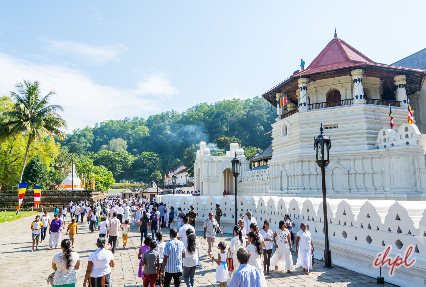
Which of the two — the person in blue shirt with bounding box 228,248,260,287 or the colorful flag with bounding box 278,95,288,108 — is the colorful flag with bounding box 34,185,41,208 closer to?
the colorful flag with bounding box 278,95,288,108

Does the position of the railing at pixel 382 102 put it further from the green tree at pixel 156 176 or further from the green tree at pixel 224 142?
the green tree at pixel 156 176

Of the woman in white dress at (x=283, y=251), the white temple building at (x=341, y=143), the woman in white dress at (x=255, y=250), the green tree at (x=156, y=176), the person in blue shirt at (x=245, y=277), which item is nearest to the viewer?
the person in blue shirt at (x=245, y=277)

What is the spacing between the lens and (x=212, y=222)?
478 inches

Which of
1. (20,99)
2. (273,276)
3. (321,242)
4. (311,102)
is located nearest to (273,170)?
(311,102)

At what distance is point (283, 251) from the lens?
10.2 metres

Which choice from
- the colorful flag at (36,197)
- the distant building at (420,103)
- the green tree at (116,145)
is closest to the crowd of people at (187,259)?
the distant building at (420,103)

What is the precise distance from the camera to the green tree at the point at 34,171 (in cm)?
4384

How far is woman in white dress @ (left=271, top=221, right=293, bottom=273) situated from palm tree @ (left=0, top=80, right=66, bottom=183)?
35.7m

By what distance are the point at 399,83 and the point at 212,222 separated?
21498 millimetres

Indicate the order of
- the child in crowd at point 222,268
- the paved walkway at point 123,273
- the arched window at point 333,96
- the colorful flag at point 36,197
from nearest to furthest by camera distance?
the child in crowd at point 222,268, the paved walkway at point 123,273, the arched window at point 333,96, the colorful flag at point 36,197

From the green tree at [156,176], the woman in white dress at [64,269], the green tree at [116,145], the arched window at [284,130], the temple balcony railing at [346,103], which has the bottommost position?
the woman in white dress at [64,269]

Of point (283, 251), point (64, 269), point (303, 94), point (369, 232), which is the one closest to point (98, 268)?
point (64, 269)

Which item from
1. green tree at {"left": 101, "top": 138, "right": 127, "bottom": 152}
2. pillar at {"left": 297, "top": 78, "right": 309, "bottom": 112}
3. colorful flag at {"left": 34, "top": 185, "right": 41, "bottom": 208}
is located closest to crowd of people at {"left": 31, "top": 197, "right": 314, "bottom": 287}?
pillar at {"left": 297, "top": 78, "right": 309, "bottom": 112}

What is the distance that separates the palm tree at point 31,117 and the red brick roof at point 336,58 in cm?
3011
